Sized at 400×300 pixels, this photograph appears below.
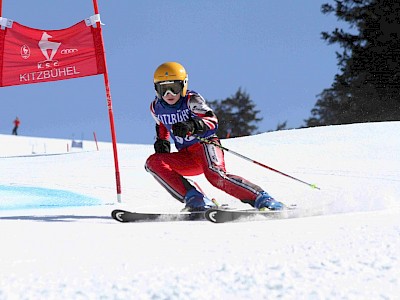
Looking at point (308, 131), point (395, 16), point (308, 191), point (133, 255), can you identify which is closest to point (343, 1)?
point (395, 16)

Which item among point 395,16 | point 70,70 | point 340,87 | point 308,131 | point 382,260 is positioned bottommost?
point 382,260

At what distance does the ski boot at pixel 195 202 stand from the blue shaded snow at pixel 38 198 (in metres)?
1.93

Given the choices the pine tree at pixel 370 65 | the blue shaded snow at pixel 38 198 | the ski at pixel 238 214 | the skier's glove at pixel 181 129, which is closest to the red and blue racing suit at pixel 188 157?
the skier's glove at pixel 181 129

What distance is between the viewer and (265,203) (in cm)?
410

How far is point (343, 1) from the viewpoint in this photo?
25.3 meters

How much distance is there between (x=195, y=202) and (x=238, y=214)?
0.66 meters

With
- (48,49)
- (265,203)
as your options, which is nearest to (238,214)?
(265,203)

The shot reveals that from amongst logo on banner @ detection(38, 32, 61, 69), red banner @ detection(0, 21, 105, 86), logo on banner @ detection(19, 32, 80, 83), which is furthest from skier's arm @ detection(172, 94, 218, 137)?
logo on banner @ detection(38, 32, 61, 69)

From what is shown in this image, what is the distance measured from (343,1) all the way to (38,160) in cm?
1799

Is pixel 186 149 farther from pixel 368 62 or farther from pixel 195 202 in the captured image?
pixel 368 62

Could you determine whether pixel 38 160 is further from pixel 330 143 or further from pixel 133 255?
pixel 133 255

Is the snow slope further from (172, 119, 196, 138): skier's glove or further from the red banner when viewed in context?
the red banner

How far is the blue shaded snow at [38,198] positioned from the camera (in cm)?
607

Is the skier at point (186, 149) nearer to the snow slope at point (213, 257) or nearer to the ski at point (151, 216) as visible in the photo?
the ski at point (151, 216)
